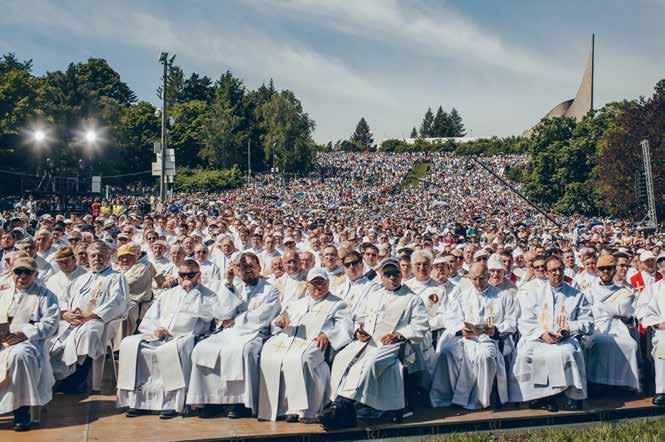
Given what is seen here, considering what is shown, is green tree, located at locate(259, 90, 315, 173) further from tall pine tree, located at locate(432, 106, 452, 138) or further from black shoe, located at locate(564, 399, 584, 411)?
tall pine tree, located at locate(432, 106, 452, 138)

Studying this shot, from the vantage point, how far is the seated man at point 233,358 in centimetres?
686

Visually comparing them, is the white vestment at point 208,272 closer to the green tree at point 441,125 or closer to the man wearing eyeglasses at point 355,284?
the man wearing eyeglasses at point 355,284

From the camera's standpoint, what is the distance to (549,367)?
282 inches

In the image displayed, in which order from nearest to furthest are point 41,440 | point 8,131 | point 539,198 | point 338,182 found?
point 41,440, point 8,131, point 539,198, point 338,182

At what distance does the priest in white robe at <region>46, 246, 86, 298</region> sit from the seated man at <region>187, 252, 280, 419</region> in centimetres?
228

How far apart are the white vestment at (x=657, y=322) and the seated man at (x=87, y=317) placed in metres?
6.42

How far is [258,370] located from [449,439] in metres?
2.17

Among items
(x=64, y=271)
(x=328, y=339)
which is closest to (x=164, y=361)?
(x=328, y=339)

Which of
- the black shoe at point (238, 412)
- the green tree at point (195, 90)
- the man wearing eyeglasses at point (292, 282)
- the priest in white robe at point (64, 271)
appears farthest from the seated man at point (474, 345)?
the green tree at point (195, 90)

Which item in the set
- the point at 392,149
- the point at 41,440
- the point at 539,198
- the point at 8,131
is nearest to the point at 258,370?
the point at 41,440

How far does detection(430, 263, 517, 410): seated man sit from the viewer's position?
724 cm

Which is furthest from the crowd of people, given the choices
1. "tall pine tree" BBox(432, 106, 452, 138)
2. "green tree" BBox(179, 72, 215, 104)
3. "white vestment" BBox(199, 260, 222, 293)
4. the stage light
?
"tall pine tree" BBox(432, 106, 452, 138)

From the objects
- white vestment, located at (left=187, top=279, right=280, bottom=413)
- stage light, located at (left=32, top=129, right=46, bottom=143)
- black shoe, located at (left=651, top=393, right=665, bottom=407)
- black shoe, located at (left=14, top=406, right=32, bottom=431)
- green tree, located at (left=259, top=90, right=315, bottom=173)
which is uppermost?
green tree, located at (left=259, top=90, right=315, bottom=173)

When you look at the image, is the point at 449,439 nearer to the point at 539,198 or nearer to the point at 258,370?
the point at 258,370
